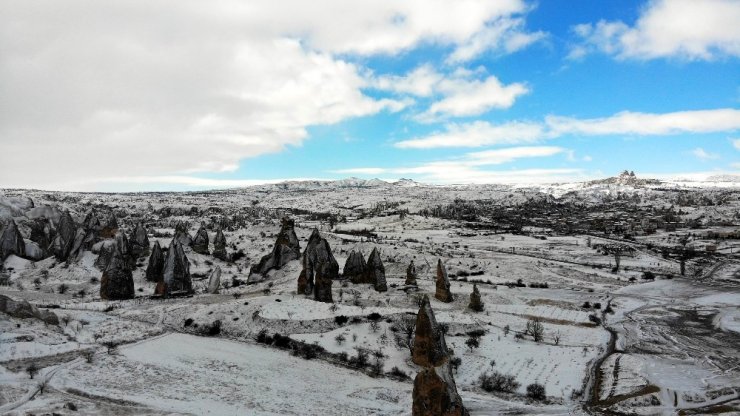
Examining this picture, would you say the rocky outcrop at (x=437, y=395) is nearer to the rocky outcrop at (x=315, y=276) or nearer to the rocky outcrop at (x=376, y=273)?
the rocky outcrop at (x=315, y=276)

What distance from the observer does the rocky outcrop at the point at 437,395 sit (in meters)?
17.6

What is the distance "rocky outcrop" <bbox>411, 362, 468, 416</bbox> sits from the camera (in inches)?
693

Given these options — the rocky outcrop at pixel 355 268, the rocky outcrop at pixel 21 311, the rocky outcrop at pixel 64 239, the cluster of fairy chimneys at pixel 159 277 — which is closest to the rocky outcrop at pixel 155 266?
the cluster of fairy chimneys at pixel 159 277

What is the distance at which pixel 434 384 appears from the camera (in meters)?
17.9

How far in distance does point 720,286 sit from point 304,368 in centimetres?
5474

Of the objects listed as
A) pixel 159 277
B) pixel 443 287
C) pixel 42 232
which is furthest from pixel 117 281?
pixel 443 287

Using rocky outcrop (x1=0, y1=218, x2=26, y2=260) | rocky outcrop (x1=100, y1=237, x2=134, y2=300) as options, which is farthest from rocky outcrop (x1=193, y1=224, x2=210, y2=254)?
rocky outcrop (x1=100, y1=237, x2=134, y2=300)

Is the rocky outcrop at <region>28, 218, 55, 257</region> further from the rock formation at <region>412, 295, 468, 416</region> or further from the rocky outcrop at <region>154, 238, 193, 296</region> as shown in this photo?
the rock formation at <region>412, 295, 468, 416</region>

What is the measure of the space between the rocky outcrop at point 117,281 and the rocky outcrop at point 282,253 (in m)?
12.9

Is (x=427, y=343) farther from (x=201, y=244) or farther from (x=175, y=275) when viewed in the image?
(x=201, y=244)

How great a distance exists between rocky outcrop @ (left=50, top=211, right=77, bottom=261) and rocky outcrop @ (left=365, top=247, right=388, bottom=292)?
1203 inches

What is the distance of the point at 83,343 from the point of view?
27281 mm

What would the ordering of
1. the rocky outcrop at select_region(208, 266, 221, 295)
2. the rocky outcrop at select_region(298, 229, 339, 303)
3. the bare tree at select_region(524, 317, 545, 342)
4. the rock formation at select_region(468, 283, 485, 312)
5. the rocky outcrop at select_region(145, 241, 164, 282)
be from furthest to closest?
the rocky outcrop at select_region(145, 241, 164, 282) < the rocky outcrop at select_region(208, 266, 221, 295) < the rock formation at select_region(468, 283, 485, 312) < the rocky outcrop at select_region(298, 229, 339, 303) < the bare tree at select_region(524, 317, 545, 342)

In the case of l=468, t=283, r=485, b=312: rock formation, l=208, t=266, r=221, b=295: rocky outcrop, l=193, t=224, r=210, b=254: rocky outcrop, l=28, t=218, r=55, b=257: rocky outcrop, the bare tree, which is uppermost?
l=28, t=218, r=55, b=257: rocky outcrop
